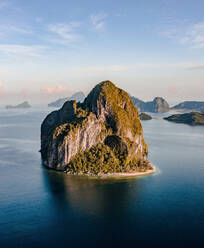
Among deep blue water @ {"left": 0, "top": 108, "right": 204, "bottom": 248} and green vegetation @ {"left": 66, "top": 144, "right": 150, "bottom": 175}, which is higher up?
green vegetation @ {"left": 66, "top": 144, "right": 150, "bottom": 175}

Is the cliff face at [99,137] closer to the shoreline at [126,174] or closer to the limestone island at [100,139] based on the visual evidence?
the limestone island at [100,139]

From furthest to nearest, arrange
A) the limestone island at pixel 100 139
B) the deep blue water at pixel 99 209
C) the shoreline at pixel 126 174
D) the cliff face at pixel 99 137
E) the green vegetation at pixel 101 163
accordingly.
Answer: the cliff face at pixel 99 137 < the limestone island at pixel 100 139 < the green vegetation at pixel 101 163 < the shoreline at pixel 126 174 < the deep blue water at pixel 99 209

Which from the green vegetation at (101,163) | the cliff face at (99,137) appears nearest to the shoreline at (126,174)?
the green vegetation at (101,163)

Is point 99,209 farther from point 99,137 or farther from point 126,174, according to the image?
point 99,137

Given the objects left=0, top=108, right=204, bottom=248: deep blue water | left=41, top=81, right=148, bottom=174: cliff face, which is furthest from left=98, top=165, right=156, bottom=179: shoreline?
left=0, top=108, right=204, bottom=248: deep blue water

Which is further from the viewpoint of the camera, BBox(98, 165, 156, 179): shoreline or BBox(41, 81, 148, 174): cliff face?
BBox(41, 81, 148, 174): cliff face

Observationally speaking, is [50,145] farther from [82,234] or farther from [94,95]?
[82,234]

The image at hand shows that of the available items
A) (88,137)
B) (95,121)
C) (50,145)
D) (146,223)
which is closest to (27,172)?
(50,145)

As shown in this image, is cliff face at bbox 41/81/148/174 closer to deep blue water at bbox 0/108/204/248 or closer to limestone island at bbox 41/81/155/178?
limestone island at bbox 41/81/155/178
